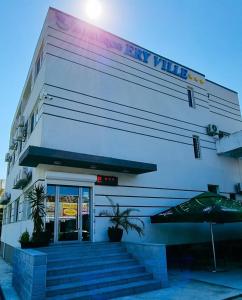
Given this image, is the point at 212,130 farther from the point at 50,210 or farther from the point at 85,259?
the point at 85,259

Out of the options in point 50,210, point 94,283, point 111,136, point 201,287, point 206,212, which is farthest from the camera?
point 111,136

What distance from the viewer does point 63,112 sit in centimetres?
1182


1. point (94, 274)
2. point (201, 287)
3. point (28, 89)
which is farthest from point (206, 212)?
point (28, 89)

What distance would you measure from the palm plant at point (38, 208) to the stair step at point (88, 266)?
2060 mm

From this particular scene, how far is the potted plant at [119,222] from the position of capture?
1100cm

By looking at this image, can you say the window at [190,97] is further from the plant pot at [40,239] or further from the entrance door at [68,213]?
the plant pot at [40,239]

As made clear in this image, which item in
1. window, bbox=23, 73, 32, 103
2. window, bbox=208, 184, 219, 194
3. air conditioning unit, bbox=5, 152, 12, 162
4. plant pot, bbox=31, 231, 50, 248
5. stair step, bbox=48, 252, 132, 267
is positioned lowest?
stair step, bbox=48, 252, 132, 267

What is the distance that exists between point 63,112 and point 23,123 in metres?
5.52

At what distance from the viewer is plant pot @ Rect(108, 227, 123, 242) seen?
35.9 feet

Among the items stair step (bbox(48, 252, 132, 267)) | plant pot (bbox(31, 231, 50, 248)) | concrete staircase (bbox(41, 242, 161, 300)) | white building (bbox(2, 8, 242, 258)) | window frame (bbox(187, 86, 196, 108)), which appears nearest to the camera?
concrete staircase (bbox(41, 242, 161, 300))

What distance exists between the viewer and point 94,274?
794 cm

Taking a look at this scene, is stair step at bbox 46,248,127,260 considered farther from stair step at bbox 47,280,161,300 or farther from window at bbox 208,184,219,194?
window at bbox 208,184,219,194

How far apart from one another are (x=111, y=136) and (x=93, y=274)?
6693mm

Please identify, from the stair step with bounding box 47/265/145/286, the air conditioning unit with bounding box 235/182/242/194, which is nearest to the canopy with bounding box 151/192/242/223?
the stair step with bounding box 47/265/145/286
